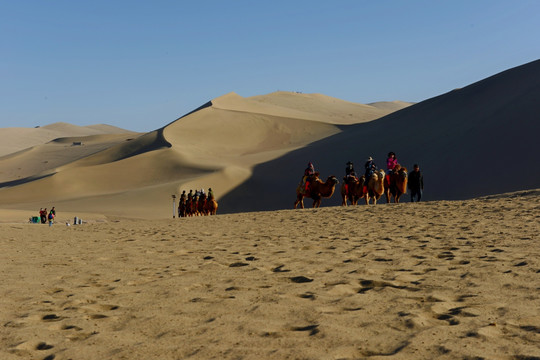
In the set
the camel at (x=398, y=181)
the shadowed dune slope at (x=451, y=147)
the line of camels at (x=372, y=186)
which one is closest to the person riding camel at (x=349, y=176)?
the line of camels at (x=372, y=186)

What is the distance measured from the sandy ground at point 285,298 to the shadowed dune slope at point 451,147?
28569mm

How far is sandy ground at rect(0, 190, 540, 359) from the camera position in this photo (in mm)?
4766

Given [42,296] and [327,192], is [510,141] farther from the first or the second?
[42,296]

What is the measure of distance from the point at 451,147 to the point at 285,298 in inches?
1706

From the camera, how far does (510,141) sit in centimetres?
4275

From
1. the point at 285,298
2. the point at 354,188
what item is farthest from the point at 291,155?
the point at 285,298

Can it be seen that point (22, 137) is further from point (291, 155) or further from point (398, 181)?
point (398, 181)

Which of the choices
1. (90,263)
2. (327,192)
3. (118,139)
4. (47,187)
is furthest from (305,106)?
(90,263)

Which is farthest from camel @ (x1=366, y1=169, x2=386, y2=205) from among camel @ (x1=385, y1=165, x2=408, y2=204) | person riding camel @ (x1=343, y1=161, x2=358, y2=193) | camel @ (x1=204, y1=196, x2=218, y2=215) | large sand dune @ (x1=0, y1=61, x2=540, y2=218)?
large sand dune @ (x1=0, y1=61, x2=540, y2=218)

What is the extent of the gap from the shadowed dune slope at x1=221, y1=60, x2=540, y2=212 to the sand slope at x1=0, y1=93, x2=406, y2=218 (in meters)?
4.88

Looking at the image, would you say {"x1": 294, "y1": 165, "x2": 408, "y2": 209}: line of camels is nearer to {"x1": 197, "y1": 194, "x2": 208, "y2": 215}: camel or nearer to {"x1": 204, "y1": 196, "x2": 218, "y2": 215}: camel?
{"x1": 204, "y1": 196, "x2": 218, "y2": 215}: camel

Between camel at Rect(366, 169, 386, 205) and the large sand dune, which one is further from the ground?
the large sand dune

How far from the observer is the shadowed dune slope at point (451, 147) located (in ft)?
131

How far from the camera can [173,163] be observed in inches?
2672
